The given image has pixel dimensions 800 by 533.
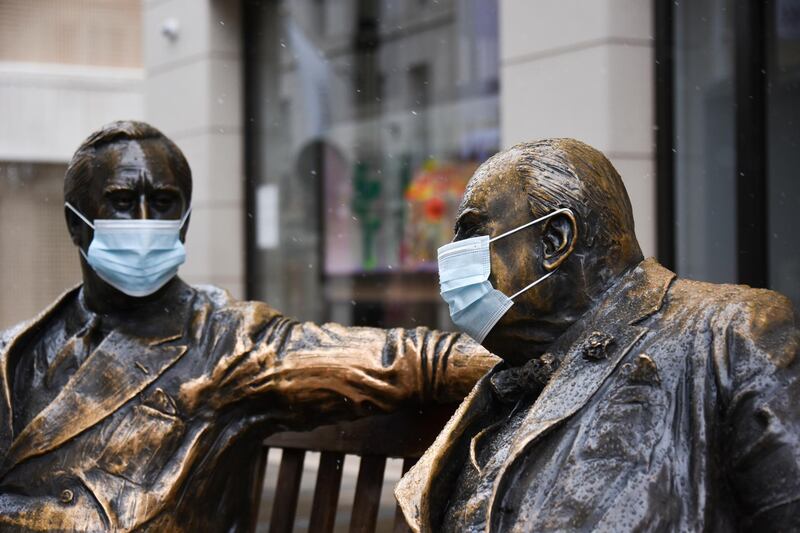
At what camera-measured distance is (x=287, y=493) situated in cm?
426

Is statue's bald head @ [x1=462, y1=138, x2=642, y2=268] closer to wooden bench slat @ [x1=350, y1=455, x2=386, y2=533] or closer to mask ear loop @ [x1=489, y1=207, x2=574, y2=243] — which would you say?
mask ear loop @ [x1=489, y1=207, x2=574, y2=243]

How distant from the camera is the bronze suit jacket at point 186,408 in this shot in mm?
3613

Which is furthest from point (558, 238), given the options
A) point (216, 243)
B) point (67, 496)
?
point (216, 243)

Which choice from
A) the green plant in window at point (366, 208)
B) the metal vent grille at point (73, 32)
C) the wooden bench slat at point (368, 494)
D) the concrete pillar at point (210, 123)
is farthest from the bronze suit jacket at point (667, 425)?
the metal vent grille at point (73, 32)

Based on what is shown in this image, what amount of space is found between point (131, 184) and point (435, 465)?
162 cm

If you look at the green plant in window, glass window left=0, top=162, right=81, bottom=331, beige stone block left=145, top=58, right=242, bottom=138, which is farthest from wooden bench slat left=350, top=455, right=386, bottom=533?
glass window left=0, top=162, right=81, bottom=331

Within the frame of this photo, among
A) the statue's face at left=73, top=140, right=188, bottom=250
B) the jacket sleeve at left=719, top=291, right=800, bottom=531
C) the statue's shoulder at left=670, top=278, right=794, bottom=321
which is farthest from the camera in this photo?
the statue's face at left=73, top=140, right=188, bottom=250

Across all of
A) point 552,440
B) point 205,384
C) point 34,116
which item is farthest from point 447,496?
point 34,116

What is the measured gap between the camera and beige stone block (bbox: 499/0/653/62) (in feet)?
A: 21.9

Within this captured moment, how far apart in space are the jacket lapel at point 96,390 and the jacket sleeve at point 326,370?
183 millimetres

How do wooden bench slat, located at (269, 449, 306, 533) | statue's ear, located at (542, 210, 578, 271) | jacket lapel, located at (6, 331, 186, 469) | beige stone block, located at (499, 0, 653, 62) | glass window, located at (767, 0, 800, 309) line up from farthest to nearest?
beige stone block, located at (499, 0, 653, 62), glass window, located at (767, 0, 800, 309), wooden bench slat, located at (269, 449, 306, 533), jacket lapel, located at (6, 331, 186, 469), statue's ear, located at (542, 210, 578, 271)

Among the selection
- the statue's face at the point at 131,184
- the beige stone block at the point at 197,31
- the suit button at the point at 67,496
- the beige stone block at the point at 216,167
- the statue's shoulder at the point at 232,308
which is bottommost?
the suit button at the point at 67,496

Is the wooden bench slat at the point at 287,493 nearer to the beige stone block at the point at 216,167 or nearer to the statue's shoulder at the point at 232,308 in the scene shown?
the statue's shoulder at the point at 232,308

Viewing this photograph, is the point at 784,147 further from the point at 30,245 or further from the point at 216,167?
the point at 30,245
